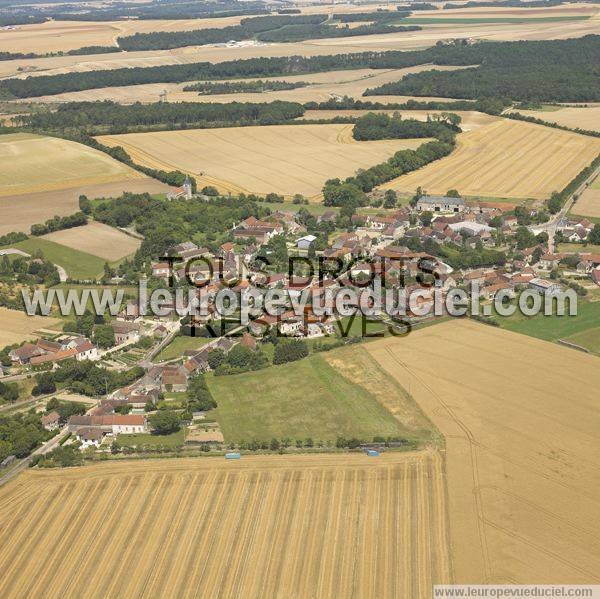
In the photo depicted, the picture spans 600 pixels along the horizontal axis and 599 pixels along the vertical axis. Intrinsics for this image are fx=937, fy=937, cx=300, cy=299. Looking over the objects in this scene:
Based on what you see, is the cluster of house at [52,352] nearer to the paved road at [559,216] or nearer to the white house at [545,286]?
the white house at [545,286]

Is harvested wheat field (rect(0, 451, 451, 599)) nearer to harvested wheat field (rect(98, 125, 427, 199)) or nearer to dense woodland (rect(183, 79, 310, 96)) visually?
harvested wheat field (rect(98, 125, 427, 199))

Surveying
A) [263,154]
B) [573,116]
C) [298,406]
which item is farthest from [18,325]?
[573,116]

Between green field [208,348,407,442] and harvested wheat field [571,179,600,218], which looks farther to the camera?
harvested wheat field [571,179,600,218]

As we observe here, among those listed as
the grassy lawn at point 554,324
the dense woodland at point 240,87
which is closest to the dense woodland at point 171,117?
the dense woodland at point 240,87

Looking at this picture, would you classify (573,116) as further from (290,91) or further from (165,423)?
(165,423)

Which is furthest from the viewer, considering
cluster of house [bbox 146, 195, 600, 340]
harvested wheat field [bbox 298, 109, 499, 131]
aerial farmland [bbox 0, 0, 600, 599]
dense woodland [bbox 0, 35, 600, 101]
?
dense woodland [bbox 0, 35, 600, 101]

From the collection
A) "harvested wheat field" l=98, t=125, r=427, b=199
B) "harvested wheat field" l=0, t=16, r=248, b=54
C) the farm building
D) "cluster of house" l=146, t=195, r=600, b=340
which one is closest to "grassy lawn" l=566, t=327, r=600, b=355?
"cluster of house" l=146, t=195, r=600, b=340

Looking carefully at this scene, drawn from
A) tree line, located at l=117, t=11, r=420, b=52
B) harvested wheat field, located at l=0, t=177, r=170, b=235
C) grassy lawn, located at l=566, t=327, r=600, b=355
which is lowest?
tree line, located at l=117, t=11, r=420, b=52
